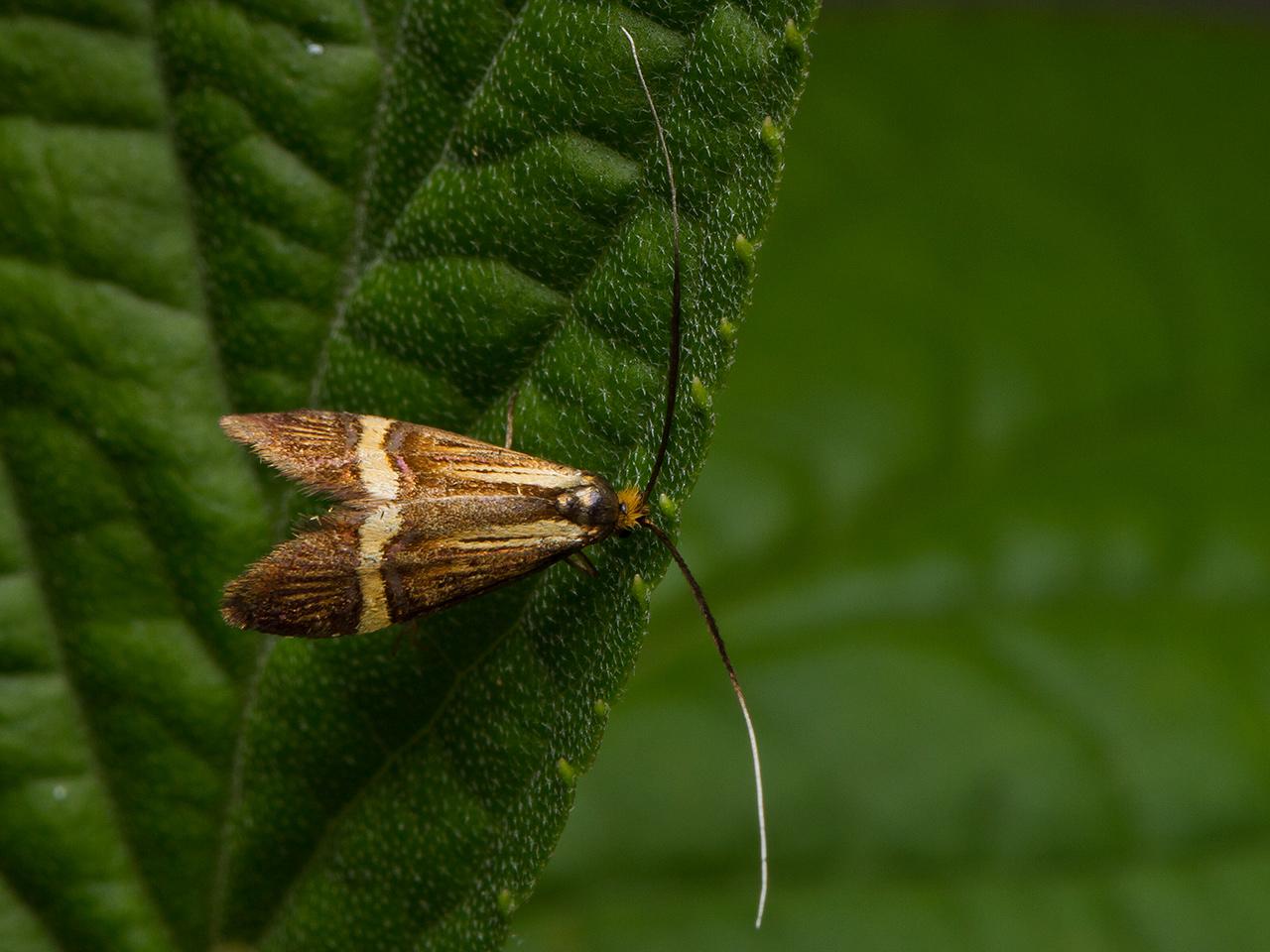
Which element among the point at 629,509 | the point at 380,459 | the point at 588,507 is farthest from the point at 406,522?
the point at 629,509

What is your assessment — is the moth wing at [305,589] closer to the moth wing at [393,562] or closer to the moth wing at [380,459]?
the moth wing at [393,562]

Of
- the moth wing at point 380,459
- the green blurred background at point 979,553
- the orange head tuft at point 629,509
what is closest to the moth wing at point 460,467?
the moth wing at point 380,459

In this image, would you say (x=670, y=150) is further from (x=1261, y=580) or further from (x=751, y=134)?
(x=1261, y=580)

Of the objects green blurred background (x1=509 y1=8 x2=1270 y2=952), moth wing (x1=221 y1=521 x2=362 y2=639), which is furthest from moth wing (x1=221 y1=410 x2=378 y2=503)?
green blurred background (x1=509 y1=8 x2=1270 y2=952)

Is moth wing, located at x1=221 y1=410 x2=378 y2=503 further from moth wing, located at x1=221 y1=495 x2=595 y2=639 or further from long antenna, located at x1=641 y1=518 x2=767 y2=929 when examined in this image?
long antenna, located at x1=641 y1=518 x2=767 y2=929

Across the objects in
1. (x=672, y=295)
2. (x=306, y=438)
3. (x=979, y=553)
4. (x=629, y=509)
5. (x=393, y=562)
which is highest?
(x=672, y=295)

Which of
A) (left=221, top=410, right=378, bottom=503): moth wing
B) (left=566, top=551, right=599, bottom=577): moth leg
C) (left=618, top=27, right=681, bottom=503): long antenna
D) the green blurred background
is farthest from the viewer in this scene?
the green blurred background

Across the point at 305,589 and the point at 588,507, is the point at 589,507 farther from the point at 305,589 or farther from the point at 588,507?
the point at 305,589

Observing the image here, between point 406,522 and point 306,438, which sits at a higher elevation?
point 306,438

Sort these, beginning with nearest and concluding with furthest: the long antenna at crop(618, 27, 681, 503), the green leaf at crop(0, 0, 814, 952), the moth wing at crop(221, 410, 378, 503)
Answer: the long antenna at crop(618, 27, 681, 503), the green leaf at crop(0, 0, 814, 952), the moth wing at crop(221, 410, 378, 503)
